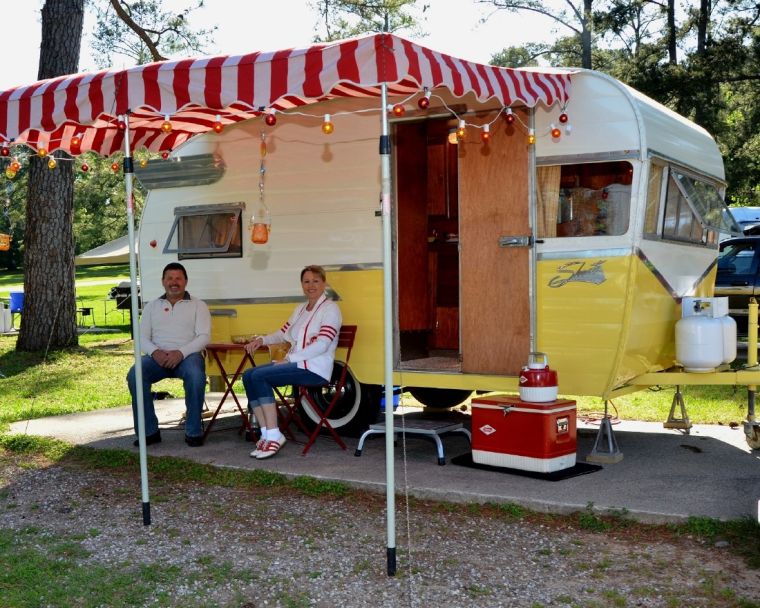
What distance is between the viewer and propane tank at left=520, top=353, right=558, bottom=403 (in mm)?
5590

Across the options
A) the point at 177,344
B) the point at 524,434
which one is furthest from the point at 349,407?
the point at 524,434

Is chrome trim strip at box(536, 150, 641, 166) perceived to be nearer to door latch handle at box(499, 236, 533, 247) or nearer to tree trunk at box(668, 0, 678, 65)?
door latch handle at box(499, 236, 533, 247)

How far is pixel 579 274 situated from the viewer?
19.2 feet

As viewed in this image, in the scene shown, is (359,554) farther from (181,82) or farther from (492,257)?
(181,82)

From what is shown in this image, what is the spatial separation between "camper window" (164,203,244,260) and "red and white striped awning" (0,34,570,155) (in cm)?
138

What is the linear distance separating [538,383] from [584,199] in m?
1.22

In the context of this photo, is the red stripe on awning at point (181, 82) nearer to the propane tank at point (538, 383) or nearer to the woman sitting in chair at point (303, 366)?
the woman sitting in chair at point (303, 366)

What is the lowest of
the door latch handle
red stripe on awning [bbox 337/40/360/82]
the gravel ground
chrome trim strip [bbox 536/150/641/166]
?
the gravel ground

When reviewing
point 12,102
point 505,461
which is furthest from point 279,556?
point 12,102

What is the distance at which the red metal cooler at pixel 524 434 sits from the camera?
18.3 ft

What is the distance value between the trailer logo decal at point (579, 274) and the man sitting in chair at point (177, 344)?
2.62 m

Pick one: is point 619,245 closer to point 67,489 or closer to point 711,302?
point 711,302

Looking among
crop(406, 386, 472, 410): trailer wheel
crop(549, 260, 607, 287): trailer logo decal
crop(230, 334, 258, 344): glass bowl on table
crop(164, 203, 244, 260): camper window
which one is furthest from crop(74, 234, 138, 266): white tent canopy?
crop(549, 260, 607, 287): trailer logo decal

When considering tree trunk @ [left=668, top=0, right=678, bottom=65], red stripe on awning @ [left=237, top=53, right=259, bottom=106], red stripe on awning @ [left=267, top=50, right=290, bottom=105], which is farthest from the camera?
tree trunk @ [left=668, top=0, right=678, bottom=65]
